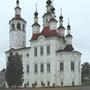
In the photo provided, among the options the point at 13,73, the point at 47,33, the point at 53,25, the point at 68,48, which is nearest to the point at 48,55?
the point at 68,48

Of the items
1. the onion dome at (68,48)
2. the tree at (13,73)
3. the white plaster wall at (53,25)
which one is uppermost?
the white plaster wall at (53,25)

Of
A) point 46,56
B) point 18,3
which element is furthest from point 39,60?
point 18,3

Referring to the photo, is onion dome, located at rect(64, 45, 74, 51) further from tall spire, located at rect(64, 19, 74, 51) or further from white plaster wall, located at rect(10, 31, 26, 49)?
white plaster wall, located at rect(10, 31, 26, 49)

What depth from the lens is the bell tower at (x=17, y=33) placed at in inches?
3098

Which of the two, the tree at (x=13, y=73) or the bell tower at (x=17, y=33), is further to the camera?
the bell tower at (x=17, y=33)

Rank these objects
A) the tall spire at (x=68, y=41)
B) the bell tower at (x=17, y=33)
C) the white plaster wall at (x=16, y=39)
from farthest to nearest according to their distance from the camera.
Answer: the bell tower at (x=17, y=33), the white plaster wall at (x=16, y=39), the tall spire at (x=68, y=41)

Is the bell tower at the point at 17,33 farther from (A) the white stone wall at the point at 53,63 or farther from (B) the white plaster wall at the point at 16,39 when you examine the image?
(A) the white stone wall at the point at 53,63

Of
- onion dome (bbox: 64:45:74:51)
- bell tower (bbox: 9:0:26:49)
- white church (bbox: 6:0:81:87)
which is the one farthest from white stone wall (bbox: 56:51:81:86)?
bell tower (bbox: 9:0:26:49)

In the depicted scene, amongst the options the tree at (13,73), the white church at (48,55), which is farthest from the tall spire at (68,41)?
the tree at (13,73)

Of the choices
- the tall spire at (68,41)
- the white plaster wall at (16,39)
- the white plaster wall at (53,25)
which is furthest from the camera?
the white plaster wall at (16,39)

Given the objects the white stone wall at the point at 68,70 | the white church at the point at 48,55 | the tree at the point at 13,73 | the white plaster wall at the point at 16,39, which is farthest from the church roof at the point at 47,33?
the tree at the point at 13,73

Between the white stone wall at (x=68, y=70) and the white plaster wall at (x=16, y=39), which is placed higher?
the white plaster wall at (x=16, y=39)

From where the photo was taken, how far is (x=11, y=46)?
259 ft

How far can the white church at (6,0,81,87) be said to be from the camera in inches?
2699
